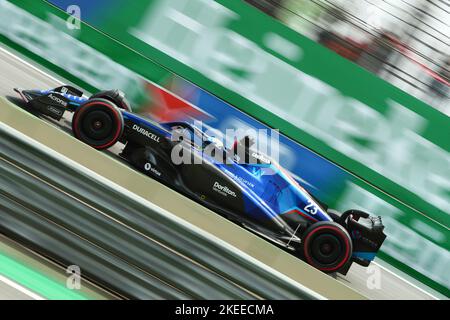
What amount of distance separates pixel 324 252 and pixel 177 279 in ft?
10.2

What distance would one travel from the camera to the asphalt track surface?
24.5 ft

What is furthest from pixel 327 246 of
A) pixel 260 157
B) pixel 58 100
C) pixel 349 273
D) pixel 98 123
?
pixel 58 100

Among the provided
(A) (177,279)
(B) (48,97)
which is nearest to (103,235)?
(A) (177,279)

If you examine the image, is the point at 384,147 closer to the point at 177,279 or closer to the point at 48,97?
the point at 48,97

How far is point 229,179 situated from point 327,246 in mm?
1269

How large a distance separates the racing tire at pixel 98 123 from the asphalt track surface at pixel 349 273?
1.73 feet

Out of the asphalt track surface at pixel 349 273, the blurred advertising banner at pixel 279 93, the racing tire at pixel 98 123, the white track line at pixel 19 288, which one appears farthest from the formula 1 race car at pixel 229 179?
the white track line at pixel 19 288

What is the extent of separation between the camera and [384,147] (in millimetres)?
9039

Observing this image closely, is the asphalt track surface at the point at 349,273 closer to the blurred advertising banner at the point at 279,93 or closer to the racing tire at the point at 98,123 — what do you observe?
the blurred advertising banner at the point at 279,93

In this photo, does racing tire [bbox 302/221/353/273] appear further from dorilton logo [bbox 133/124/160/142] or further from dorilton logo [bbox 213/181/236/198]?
dorilton logo [bbox 133/124/160/142]

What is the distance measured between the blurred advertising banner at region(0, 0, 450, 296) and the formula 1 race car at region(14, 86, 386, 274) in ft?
6.37

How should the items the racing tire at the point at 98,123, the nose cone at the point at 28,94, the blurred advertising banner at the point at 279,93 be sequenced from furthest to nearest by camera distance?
1. the blurred advertising banner at the point at 279,93
2. the nose cone at the point at 28,94
3. the racing tire at the point at 98,123

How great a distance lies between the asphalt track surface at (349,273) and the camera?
7469 mm
